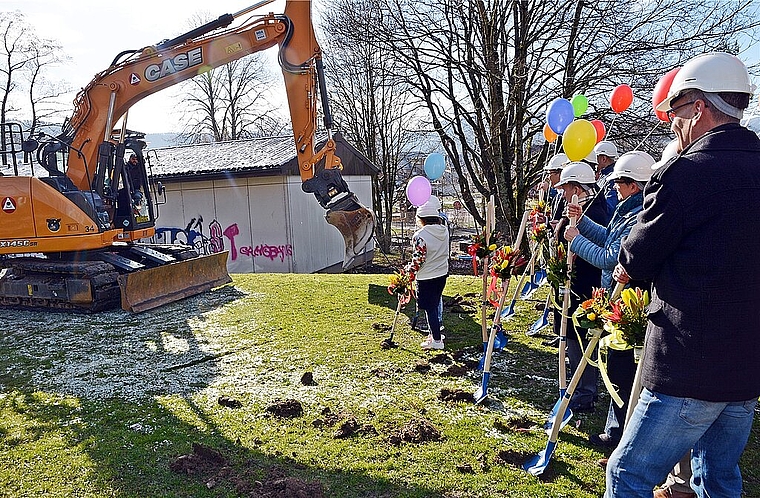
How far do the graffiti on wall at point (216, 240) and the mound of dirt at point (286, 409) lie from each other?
40.2 feet

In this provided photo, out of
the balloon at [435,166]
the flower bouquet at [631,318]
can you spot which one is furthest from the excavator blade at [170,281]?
the flower bouquet at [631,318]

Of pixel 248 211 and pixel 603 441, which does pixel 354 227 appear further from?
pixel 248 211

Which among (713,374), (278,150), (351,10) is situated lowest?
(713,374)

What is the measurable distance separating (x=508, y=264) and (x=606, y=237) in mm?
1446

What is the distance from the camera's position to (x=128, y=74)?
30.5 ft

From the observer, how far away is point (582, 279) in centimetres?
473

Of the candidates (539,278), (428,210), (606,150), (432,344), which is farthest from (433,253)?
(539,278)

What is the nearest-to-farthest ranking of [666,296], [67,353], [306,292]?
[666,296] < [67,353] < [306,292]

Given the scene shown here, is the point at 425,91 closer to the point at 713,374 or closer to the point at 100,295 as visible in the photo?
the point at 100,295

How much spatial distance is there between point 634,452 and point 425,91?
1539cm

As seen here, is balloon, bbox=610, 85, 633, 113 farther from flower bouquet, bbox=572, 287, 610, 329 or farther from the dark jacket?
the dark jacket

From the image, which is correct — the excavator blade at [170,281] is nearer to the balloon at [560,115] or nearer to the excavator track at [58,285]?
the excavator track at [58,285]

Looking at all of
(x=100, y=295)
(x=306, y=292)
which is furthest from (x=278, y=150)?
(x=100, y=295)

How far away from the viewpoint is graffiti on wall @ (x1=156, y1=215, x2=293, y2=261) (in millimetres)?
Result: 17344
